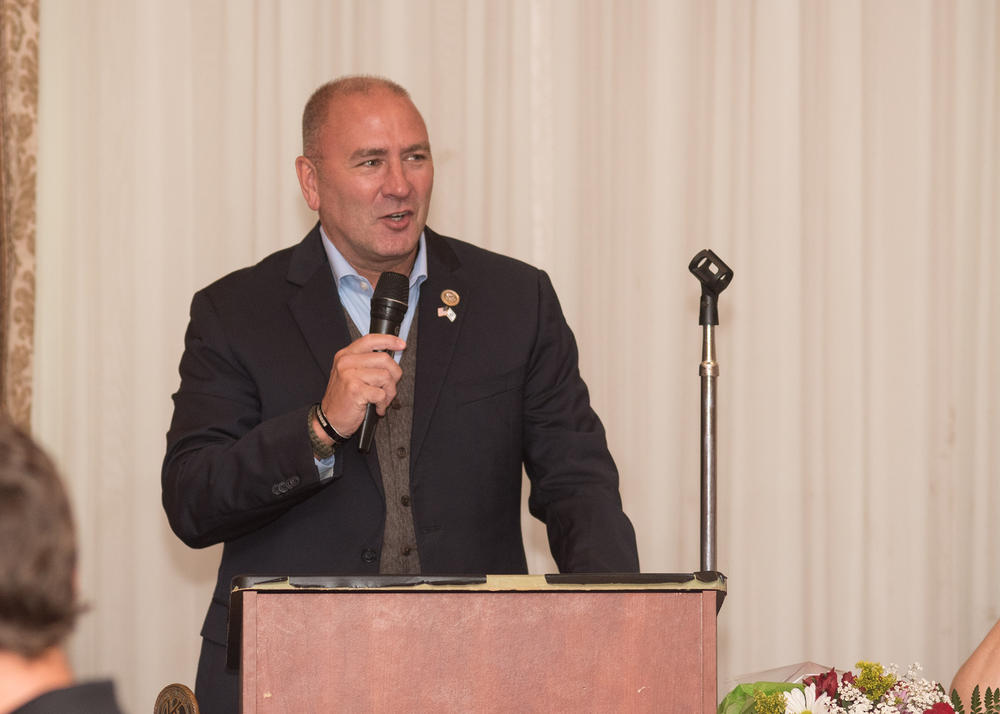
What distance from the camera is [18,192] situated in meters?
4.21

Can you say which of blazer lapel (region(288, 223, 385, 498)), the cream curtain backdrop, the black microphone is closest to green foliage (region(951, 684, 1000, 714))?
the black microphone

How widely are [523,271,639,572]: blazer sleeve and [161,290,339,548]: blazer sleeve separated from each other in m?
0.58

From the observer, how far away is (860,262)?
4.35 metres

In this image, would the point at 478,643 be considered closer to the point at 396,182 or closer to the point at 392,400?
the point at 392,400

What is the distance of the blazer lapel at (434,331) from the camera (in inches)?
114

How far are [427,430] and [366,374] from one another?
0.63m

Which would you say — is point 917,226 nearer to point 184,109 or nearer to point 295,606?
point 184,109

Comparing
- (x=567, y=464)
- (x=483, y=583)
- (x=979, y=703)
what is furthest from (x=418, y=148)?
(x=979, y=703)

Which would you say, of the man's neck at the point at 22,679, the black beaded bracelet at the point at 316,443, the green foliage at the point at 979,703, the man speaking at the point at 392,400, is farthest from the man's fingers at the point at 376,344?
the man's neck at the point at 22,679

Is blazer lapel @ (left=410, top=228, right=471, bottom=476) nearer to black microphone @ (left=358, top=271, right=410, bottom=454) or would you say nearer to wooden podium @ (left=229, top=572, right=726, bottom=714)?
black microphone @ (left=358, top=271, right=410, bottom=454)

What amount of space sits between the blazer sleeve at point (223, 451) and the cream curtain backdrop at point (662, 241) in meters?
1.44

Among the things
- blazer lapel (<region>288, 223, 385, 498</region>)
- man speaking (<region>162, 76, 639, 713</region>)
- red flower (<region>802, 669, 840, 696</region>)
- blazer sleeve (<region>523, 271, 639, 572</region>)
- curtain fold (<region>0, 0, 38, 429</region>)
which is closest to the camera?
red flower (<region>802, 669, 840, 696</region>)

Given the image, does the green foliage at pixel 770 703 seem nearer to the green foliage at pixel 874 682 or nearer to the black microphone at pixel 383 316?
the green foliage at pixel 874 682

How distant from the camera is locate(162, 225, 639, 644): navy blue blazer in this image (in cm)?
275
